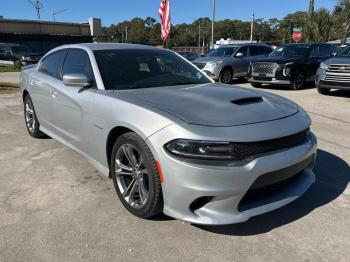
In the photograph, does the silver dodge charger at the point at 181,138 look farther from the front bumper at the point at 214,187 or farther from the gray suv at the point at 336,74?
the gray suv at the point at 336,74

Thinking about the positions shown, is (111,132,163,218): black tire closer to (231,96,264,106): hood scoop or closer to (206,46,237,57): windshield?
(231,96,264,106): hood scoop

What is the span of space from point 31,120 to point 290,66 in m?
9.24

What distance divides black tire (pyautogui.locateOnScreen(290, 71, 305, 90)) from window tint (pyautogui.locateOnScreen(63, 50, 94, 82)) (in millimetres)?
9519

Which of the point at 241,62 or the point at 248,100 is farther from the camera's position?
the point at 241,62

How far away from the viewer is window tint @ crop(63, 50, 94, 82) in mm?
4078

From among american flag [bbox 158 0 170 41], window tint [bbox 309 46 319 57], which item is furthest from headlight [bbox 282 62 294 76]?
american flag [bbox 158 0 170 41]

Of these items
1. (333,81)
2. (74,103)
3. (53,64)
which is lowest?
(333,81)

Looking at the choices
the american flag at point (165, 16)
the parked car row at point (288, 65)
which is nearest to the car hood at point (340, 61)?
the parked car row at point (288, 65)

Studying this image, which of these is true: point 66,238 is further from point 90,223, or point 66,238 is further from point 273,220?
point 273,220

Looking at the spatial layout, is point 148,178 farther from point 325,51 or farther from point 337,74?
point 325,51

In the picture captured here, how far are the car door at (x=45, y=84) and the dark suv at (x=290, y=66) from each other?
8.81m

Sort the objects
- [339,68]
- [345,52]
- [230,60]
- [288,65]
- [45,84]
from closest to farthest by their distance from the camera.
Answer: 1. [45,84]
2. [339,68]
3. [345,52]
4. [288,65]
5. [230,60]

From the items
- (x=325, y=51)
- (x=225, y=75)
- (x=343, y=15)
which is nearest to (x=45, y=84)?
(x=225, y=75)

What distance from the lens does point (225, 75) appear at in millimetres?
14430
